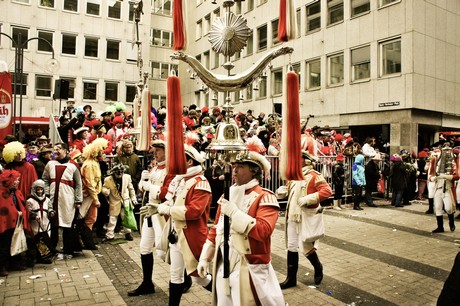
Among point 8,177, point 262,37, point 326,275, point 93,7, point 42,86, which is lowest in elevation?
point 326,275

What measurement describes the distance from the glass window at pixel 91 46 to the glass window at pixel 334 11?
1980 cm

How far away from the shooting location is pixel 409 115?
63.6 feet

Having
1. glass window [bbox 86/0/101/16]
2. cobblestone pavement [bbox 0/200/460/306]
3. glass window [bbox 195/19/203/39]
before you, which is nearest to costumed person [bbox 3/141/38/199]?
cobblestone pavement [bbox 0/200/460/306]

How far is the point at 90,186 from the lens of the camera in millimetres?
7680

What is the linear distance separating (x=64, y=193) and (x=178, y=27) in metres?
5.03

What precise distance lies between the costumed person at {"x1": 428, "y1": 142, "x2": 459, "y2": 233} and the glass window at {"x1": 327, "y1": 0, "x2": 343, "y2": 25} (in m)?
15.7

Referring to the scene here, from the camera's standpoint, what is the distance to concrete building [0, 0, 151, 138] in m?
29.1

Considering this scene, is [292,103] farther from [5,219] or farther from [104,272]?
[5,219]

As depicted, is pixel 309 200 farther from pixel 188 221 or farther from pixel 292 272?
pixel 188 221

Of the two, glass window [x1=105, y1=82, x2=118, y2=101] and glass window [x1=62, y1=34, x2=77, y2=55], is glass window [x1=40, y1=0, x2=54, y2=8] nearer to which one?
glass window [x1=62, y1=34, x2=77, y2=55]

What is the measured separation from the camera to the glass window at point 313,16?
24766mm

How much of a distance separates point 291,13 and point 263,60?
0.49 m

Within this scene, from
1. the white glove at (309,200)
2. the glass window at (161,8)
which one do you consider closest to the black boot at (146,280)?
the white glove at (309,200)

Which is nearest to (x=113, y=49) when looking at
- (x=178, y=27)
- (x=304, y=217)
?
(x=304, y=217)
